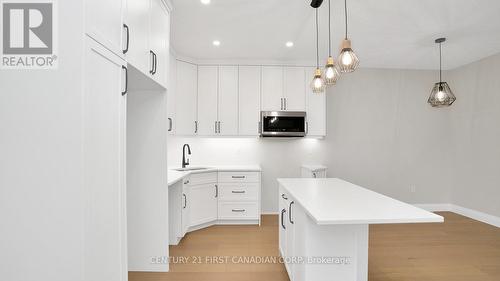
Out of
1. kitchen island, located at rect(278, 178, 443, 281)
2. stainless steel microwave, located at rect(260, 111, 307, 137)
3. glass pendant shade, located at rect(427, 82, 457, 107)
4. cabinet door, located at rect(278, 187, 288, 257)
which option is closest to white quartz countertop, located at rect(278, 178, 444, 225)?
kitchen island, located at rect(278, 178, 443, 281)

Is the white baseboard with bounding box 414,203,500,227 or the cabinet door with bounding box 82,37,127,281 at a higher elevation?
the cabinet door with bounding box 82,37,127,281

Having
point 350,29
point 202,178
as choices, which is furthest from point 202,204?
point 350,29

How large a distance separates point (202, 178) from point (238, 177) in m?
0.56

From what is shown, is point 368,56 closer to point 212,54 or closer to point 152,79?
point 212,54

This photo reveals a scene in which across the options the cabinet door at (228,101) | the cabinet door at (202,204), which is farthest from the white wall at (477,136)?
the cabinet door at (202,204)

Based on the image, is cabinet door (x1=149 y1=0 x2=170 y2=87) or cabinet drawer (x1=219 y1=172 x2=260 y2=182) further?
cabinet drawer (x1=219 y1=172 x2=260 y2=182)

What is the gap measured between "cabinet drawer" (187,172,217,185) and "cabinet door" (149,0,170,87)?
154 centimetres

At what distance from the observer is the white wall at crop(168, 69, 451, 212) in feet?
14.5

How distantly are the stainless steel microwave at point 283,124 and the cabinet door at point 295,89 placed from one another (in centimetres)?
16

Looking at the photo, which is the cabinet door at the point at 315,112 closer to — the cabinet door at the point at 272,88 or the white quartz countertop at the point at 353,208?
the cabinet door at the point at 272,88

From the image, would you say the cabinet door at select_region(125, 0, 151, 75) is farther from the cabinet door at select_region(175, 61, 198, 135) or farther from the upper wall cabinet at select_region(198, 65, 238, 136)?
the upper wall cabinet at select_region(198, 65, 238, 136)

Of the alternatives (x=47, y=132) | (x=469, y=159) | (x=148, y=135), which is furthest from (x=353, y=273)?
(x=469, y=159)

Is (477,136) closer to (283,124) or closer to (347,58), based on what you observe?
(283,124)

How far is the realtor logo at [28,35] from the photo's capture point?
98 centimetres
